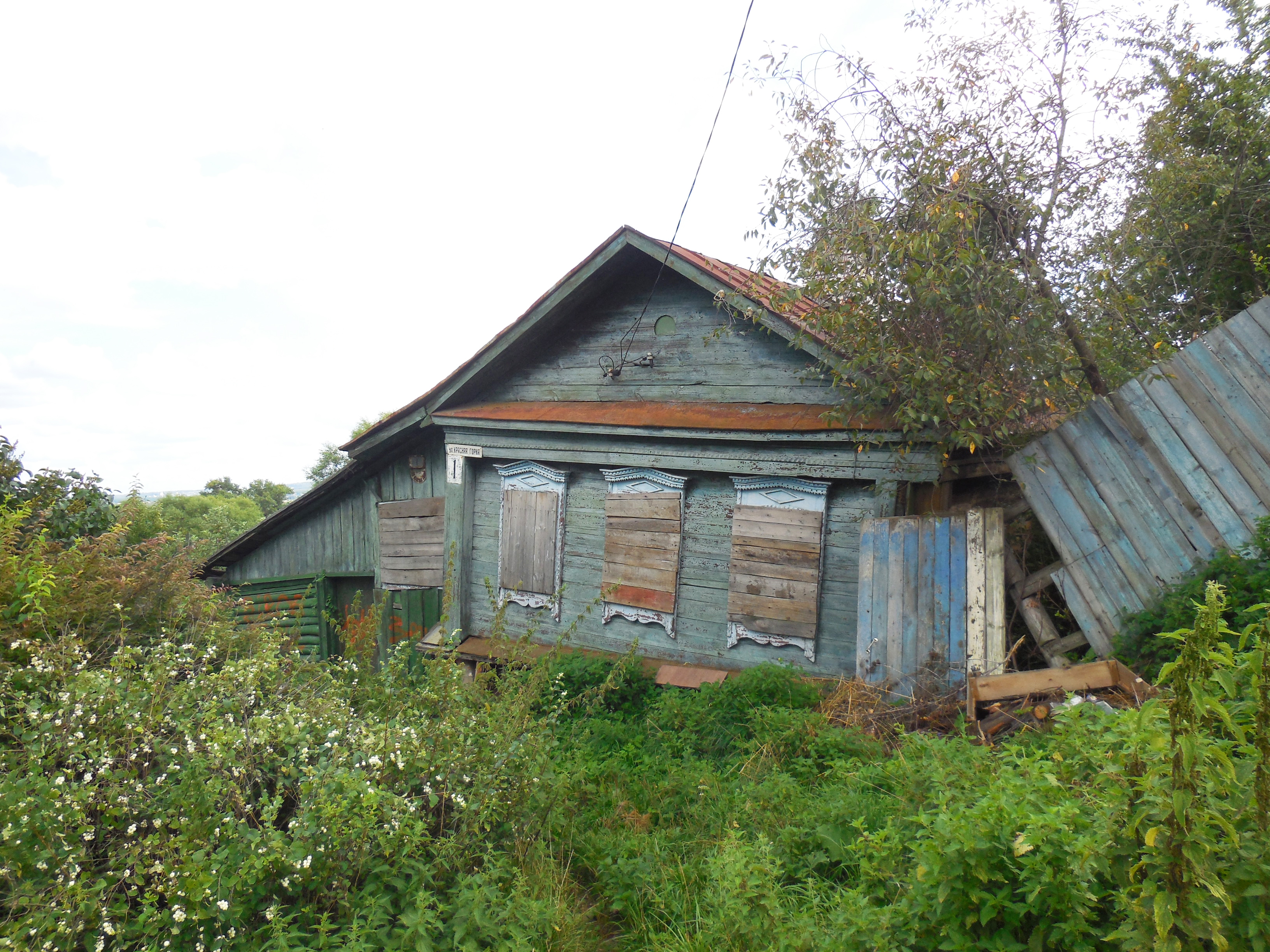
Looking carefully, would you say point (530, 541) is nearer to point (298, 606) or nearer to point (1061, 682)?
point (298, 606)

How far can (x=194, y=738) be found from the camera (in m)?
3.82

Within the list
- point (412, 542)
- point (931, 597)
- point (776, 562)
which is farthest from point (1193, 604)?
point (412, 542)

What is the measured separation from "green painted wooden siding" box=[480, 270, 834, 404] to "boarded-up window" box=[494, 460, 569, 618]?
982 millimetres

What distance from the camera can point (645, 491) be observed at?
771 centimetres

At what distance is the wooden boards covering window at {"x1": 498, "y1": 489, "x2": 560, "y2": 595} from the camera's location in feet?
27.3

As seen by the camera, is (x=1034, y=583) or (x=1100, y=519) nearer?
(x=1100, y=519)

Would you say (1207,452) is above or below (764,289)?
below

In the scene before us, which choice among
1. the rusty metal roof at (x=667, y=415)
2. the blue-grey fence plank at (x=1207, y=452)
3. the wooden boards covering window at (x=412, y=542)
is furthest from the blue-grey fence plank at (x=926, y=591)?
the wooden boards covering window at (x=412, y=542)

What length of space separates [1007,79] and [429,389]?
6.82m

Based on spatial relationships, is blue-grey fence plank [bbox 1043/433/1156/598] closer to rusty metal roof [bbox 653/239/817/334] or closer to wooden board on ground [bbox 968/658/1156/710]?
wooden board on ground [bbox 968/658/1156/710]

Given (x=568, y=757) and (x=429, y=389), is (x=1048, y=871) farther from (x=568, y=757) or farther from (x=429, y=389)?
(x=429, y=389)

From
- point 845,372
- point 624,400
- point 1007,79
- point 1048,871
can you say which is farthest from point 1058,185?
point 1048,871

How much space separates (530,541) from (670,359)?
2628 mm

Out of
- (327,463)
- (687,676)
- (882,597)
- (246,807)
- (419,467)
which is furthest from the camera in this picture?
(327,463)
